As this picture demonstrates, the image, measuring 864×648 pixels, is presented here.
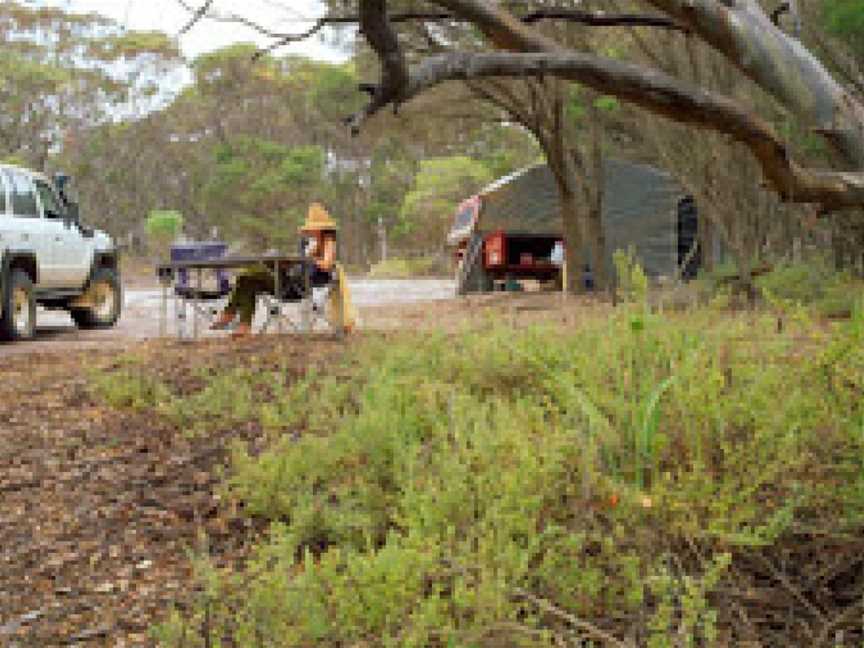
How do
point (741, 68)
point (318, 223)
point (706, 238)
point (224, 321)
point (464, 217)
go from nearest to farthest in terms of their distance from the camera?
point (741, 68) < point (318, 223) < point (224, 321) < point (706, 238) < point (464, 217)

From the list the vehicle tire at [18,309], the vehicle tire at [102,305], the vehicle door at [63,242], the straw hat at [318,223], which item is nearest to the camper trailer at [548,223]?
the vehicle tire at [102,305]

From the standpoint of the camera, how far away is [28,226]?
10.8m

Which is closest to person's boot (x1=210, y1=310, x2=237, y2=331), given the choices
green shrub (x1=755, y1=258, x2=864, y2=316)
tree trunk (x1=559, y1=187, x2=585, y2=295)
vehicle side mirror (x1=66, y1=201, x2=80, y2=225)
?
vehicle side mirror (x1=66, y1=201, x2=80, y2=225)

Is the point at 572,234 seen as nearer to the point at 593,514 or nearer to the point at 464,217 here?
the point at 464,217

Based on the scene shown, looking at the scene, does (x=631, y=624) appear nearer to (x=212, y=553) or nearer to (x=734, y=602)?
(x=734, y=602)

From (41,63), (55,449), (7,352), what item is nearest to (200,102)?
(41,63)

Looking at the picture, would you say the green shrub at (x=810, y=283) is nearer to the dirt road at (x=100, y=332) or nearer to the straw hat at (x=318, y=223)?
the straw hat at (x=318, y=223)

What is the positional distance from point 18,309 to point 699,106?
838cm

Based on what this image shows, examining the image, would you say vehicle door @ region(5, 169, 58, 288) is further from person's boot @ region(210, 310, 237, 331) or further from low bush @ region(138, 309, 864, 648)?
low bush @ region(138, 309, 864, 648)

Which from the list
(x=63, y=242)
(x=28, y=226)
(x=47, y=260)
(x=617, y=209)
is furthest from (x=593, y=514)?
(x=617, y=209)

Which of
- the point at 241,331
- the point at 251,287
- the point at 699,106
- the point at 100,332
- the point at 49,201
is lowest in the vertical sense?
the point at 100,332

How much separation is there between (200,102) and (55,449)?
43.4 metres

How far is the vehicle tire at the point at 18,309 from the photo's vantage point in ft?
33.8

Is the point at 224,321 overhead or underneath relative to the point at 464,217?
underneath
